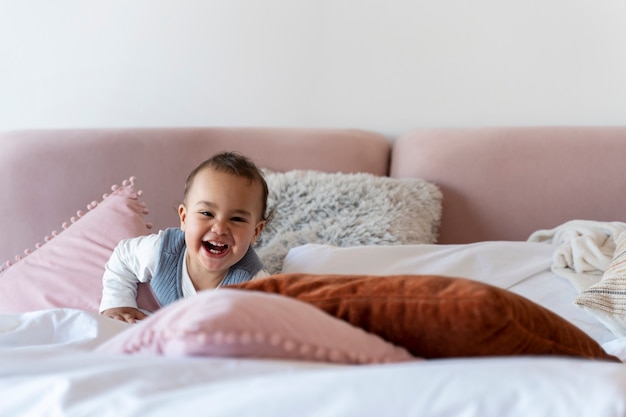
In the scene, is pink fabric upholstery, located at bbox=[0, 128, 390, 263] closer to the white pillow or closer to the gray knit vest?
the gray knit vest

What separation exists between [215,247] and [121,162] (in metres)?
0.61

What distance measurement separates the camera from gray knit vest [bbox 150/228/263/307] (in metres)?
1.69

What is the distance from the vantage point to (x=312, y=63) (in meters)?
2.35

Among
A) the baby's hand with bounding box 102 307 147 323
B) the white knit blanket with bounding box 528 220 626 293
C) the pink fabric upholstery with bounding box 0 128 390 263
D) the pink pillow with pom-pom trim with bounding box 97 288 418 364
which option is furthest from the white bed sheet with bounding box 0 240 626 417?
the pink fabric upholstery with bounding box 0 128 390 263

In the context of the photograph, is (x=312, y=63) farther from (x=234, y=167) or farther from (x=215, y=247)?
(x=215, y=247)

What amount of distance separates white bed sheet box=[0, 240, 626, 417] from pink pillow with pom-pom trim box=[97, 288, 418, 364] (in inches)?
0.6

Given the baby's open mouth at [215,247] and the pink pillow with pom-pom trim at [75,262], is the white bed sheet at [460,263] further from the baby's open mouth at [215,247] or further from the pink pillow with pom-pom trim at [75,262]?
the pink pillow with pom-pom trim at [75,262]

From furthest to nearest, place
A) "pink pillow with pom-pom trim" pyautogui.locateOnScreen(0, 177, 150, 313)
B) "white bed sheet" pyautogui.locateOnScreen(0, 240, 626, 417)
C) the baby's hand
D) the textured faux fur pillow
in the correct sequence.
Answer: the textured faux fur pillow → "pink pillow with pom-pom trim" pyautogui.locateOnScreen(0, 177, 150, 313) → the baby's hand → "white bed sheet" pyautogui.locateOnScreen(0, 240, 626, 417)

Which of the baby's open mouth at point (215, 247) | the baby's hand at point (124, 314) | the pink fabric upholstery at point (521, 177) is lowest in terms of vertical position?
the baby's hand at point (124, 314)

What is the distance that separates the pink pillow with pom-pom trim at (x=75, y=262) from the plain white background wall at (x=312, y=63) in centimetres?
56

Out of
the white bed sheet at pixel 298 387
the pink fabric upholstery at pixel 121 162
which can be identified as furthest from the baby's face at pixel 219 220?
the white bed sheet at pixel 298 387

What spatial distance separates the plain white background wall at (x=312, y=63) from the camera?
2.21m

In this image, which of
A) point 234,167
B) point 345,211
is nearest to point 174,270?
point 234,167

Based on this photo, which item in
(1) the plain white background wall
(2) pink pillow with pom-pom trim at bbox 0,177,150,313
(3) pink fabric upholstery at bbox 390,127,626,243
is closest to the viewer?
(2) pink pillow with pom-pom trim at bbox 0,177,150,313
